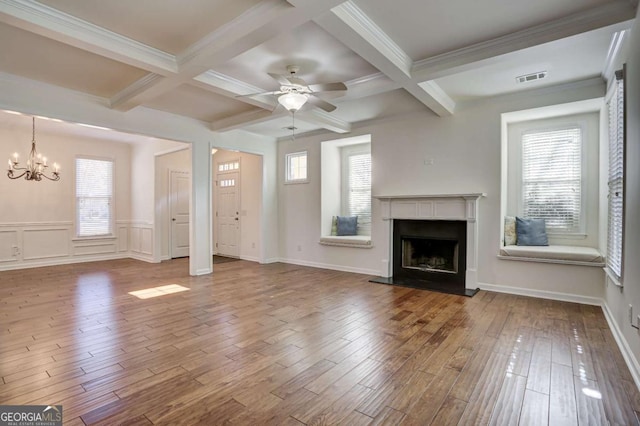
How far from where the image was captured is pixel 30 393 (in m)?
2.09

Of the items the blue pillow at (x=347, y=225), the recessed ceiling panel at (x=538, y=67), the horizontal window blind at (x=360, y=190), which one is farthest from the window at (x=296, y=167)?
the recessed ceiling panel at (x=538, y=67)

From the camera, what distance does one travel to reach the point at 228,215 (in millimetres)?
8297

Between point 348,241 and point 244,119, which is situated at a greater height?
point 244,119

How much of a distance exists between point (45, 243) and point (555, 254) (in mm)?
9297

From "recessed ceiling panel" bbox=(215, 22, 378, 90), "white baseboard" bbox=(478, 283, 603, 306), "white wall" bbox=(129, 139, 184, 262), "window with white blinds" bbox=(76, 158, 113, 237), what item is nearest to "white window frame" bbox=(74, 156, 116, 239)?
"window with white blinds" bbox=(76, 158, 113, 237)

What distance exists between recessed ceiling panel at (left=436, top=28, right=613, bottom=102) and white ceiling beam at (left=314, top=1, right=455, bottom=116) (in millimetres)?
743

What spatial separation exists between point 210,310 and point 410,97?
3.92 metres

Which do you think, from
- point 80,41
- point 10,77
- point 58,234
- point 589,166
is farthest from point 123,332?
point 589,166

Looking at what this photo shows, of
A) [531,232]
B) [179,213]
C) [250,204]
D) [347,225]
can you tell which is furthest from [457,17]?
[179,213]

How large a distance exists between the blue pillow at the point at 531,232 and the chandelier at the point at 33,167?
8332 mm

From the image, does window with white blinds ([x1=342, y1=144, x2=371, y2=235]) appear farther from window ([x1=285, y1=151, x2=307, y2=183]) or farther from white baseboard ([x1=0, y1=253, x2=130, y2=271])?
white baseboard ([x1=0, y1=253, x2=130, y2=271])

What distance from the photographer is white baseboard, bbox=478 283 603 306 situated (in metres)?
4.07

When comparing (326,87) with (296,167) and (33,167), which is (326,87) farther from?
(33,167)

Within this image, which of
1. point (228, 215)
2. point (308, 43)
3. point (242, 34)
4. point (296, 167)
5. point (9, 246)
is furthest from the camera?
point (228, 215)
